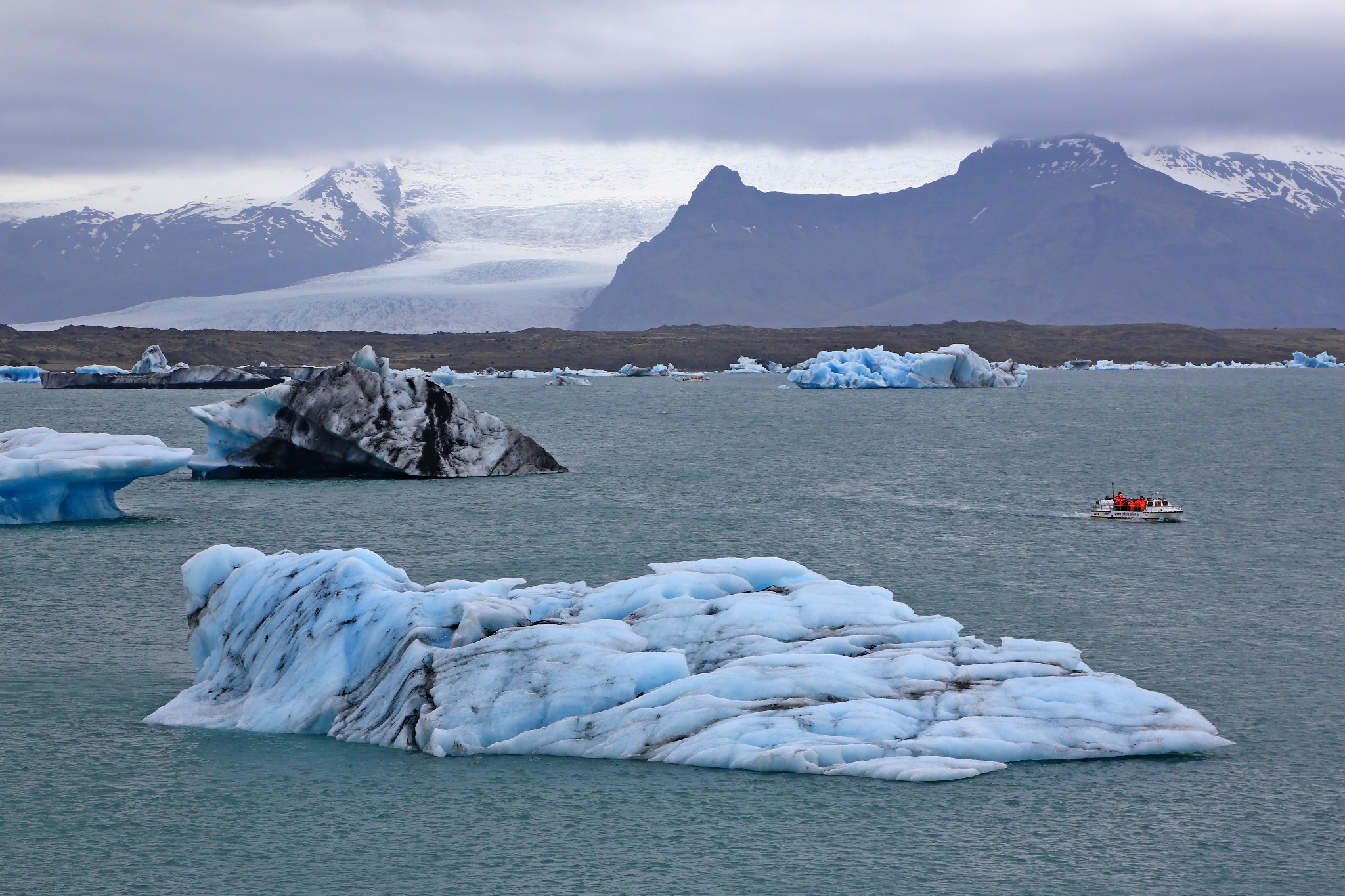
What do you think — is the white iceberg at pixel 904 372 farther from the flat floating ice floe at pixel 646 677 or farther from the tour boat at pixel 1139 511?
the flat floating ice floe at pixel 646 677

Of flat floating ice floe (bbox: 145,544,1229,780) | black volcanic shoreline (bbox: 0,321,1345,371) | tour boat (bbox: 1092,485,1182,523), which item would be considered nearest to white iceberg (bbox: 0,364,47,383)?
black volcanic shoreline (bbox: 0,321,1345,371)

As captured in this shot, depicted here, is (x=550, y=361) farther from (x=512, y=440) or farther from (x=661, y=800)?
(x=661, y=800)

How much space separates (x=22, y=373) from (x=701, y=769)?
110236 millimetres

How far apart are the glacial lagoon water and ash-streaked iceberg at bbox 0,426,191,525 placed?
2.52 feet

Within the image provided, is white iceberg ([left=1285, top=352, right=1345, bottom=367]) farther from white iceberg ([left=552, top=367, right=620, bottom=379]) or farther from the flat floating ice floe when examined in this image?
the flat floating ice floe

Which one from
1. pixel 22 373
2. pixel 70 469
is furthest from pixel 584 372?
pixel 70 469

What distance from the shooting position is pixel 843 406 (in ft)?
277

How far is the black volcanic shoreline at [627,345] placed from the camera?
13250 cm

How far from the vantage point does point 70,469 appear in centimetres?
2803

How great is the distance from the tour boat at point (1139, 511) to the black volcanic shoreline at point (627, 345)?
4102 inches

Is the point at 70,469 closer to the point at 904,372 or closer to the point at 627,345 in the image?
the point at 904,372

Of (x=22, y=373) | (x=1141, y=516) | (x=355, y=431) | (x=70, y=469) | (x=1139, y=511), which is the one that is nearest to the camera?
(x=70, y=469)

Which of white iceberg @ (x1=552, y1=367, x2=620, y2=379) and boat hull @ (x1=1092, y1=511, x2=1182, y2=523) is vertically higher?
white iceberg @ (x1=552, y1=367, x2=620, y2=379)

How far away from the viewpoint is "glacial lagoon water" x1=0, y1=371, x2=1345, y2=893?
1132 centimetres
